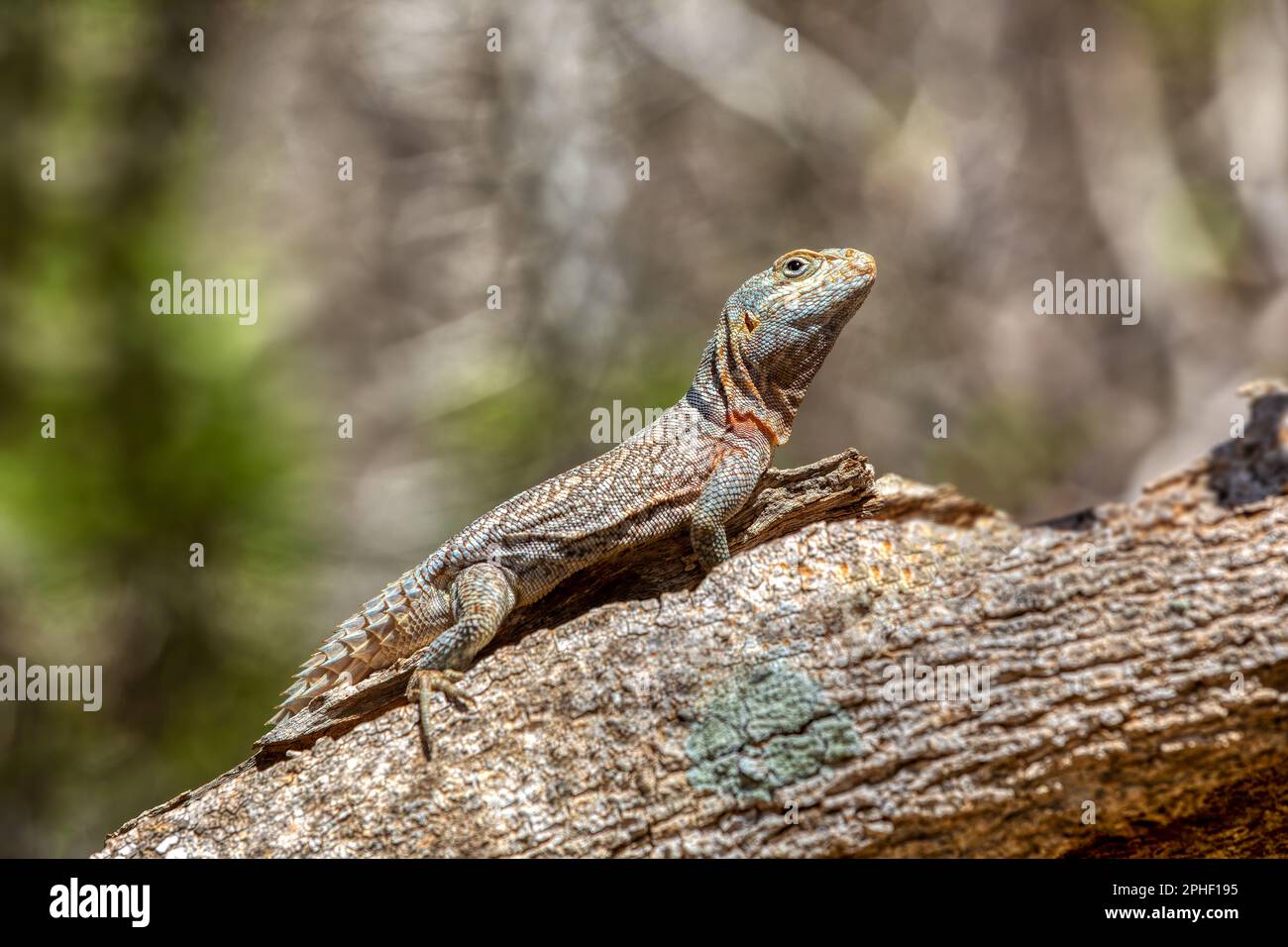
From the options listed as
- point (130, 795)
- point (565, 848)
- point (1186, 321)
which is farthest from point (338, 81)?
point (565, 848)

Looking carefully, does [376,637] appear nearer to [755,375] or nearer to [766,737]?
[766,737]

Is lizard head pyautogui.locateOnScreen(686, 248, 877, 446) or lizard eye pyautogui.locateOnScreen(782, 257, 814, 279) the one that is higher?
lizard eye pyautogui.locateOnScreen(782, 257, 814, 279)

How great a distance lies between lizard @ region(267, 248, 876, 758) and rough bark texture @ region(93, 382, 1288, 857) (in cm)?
57

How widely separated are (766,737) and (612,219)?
8587 millimetres

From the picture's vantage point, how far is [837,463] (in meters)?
4.27

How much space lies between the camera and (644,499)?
462 centimetres

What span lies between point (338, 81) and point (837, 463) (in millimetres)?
9768

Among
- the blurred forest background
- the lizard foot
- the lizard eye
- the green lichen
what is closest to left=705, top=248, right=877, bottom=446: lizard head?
the lizard eye

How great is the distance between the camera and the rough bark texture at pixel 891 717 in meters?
3.23

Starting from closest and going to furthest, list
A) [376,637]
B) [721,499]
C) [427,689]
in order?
[427,689] < [721,499] < [376,637]

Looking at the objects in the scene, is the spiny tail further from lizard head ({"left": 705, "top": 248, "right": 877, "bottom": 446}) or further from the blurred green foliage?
the blurred green foliage

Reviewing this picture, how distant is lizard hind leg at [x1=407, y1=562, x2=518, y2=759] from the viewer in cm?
390

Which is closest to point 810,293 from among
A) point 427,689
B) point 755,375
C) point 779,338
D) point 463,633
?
point 779,338

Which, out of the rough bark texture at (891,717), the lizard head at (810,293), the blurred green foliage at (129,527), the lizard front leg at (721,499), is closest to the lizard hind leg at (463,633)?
the rough bark texture at (891,717)
